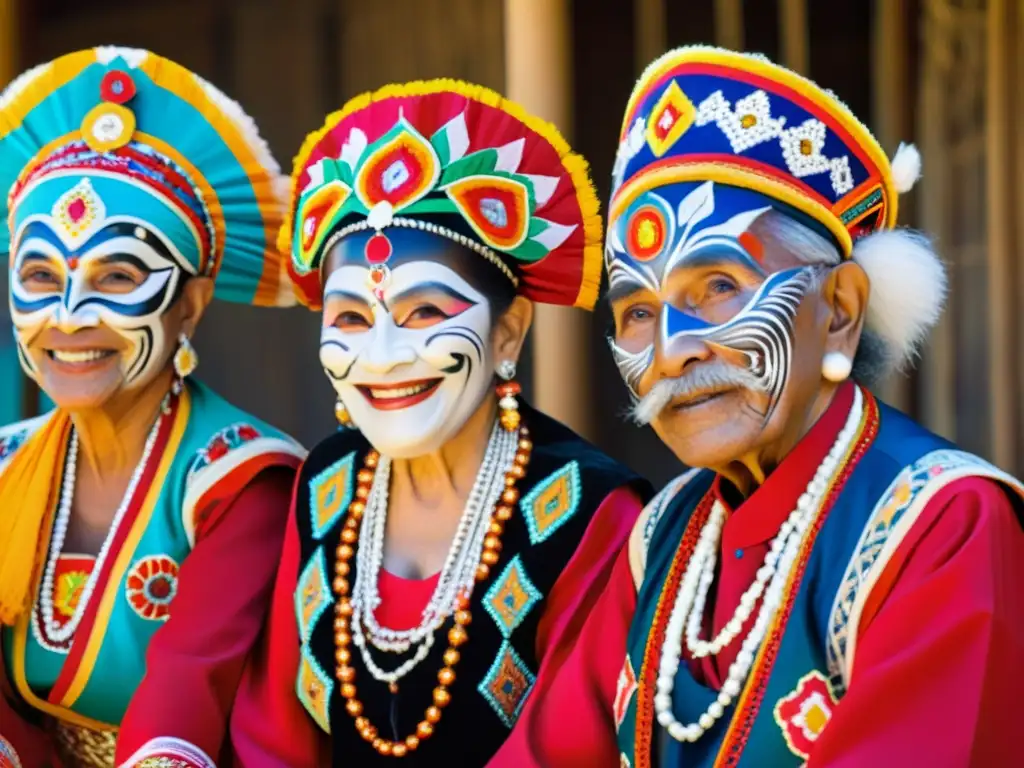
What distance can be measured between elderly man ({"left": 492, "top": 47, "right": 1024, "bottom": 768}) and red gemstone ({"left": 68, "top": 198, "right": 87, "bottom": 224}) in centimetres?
119

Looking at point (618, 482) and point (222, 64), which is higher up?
point (222, 64)

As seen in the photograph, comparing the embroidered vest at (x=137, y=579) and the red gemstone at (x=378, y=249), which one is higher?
the red gemstone at (x=378, y=249)

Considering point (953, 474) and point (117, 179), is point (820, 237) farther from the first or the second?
point (117, 179)

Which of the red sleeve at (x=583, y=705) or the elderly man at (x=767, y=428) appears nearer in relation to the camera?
the elderly man at (x=767, y=428)

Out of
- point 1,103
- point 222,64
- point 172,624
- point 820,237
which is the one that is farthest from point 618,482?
point 222,64

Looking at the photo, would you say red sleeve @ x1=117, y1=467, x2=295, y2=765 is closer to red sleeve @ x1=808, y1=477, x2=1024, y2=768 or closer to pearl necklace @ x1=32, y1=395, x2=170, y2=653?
pearl necklace @ x1=32, y1=395, x2=170, y2=653

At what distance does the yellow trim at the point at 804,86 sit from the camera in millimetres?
2508

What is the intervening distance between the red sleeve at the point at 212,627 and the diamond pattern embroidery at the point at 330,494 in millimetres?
184

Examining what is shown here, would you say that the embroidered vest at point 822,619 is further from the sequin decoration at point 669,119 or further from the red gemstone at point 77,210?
the red gemstone at point 77,210

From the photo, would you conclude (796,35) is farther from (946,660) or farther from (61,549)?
(946,660)

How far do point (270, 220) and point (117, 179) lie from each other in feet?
1.12

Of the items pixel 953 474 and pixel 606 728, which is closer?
pixel 953 474

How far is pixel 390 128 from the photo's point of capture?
2.99 m

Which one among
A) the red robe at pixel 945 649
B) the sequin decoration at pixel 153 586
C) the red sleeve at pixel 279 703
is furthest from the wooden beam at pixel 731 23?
the red robe at pixel 945 649
